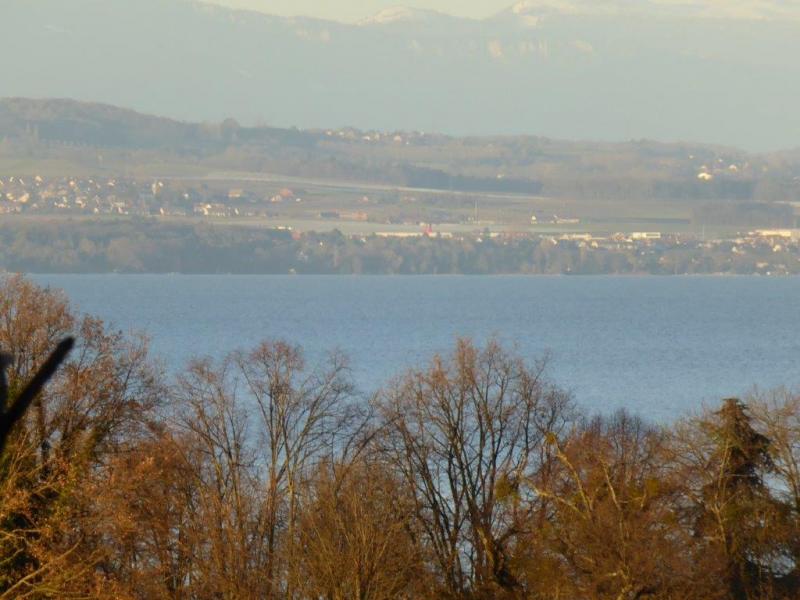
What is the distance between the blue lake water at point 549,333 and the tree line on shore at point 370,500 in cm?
1753

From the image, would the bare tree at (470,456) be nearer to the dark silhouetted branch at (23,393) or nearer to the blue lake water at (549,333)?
the blue lake water at (549,333)

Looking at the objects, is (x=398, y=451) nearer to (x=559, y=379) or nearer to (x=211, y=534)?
(x=211, y=534)

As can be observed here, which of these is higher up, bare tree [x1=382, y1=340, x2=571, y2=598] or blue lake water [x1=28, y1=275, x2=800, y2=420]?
bare tree [x1=382, y1=340, x2=571, y2=598]

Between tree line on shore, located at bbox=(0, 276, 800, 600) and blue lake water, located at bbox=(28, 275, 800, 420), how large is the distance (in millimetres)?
17528

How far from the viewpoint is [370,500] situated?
101 ft

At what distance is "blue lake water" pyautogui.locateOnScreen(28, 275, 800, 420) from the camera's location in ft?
285

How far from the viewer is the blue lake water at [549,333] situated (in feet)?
285

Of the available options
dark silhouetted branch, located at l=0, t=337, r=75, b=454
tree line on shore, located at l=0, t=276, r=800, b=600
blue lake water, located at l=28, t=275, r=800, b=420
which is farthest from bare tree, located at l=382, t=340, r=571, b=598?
dark silhouetted branch, located at l=0, t=337, r=75, b=454

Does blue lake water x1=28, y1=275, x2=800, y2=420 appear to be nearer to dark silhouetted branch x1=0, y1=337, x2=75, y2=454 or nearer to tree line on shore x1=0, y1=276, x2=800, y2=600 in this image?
tree line on shore x1=0, y1=276, x2=800, y2=600

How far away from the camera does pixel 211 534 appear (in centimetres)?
2903

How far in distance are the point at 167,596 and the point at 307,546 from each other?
3.00 metres

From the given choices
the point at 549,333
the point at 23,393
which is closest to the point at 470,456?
the point at 23,393

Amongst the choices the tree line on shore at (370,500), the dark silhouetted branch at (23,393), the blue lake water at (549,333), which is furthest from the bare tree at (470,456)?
the dark silhouetted branch at (23,393)

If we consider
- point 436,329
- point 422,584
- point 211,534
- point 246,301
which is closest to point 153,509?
point 211,534
